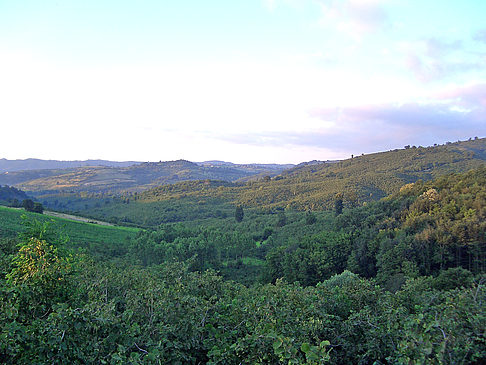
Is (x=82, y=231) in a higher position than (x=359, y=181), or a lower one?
lower

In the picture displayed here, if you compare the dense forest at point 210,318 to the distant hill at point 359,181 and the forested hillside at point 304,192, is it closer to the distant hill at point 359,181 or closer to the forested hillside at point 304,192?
the forested hillside at point 304,192

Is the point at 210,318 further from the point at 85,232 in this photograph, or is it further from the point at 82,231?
the point at 82,231

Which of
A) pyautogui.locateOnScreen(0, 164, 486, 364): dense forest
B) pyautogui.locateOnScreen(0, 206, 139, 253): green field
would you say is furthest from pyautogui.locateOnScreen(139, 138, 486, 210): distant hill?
pyautogui.locateOnScreen(0, 164, 486, 364): dense forest

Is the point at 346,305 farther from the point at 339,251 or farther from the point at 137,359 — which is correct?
the point at 339,251

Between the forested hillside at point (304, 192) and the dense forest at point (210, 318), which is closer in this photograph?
the dense forest at point (210, 318)

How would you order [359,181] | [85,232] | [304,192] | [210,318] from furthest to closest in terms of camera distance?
[304,192], [359,181], [85,232], [210,318]

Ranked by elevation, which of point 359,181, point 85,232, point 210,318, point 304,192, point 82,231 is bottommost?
point 85,232

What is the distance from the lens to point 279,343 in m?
5.46

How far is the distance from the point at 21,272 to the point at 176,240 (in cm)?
5138

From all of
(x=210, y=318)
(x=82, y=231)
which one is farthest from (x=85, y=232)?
(x=210, y=318)

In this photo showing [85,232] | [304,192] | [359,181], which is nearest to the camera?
[85,232]

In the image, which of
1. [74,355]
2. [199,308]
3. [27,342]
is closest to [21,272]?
[27,342]

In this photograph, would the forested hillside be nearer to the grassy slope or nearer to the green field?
the grassy slope

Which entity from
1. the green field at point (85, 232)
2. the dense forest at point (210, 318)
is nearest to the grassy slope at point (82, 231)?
the green field at point (85, 232)
